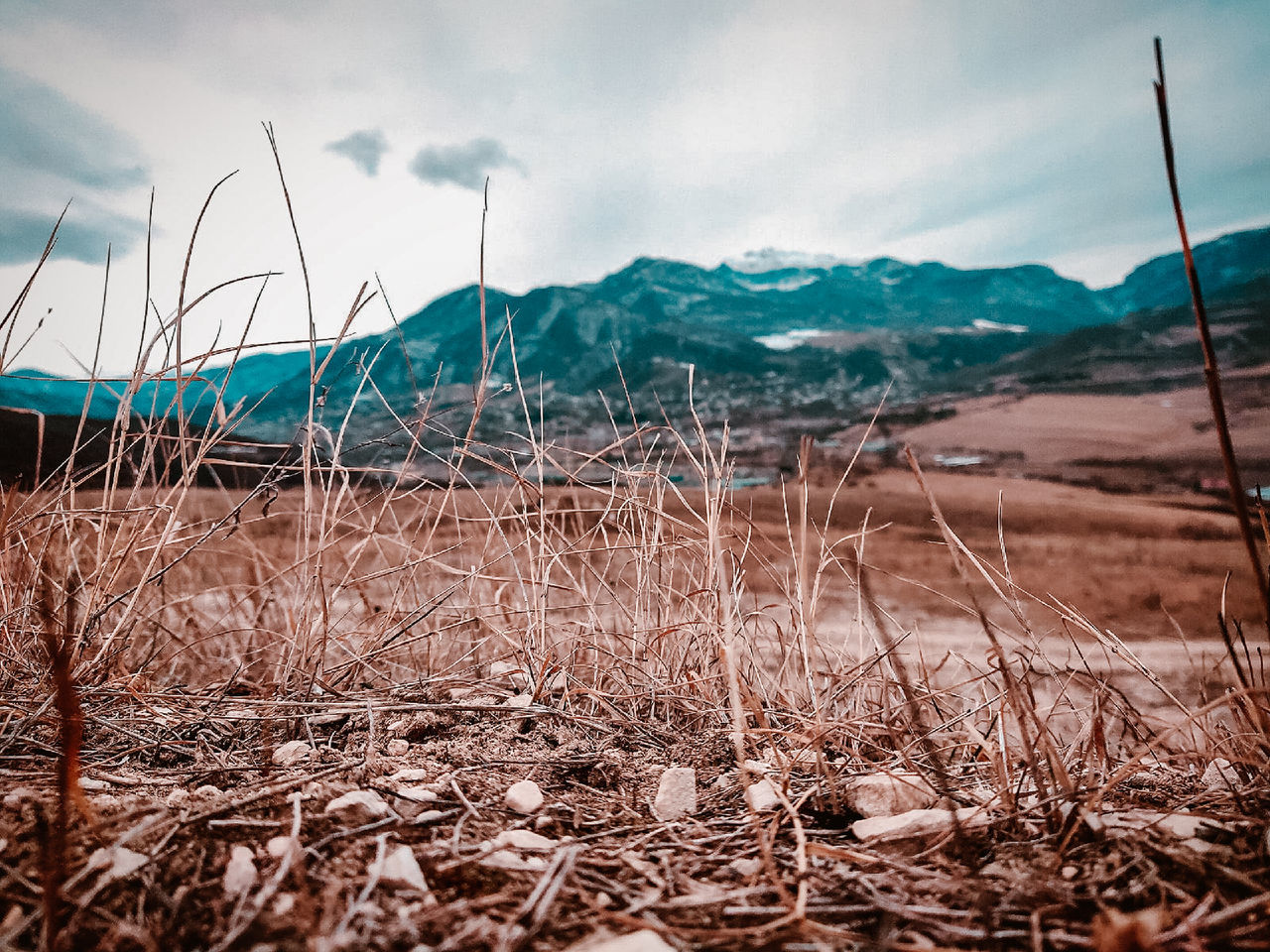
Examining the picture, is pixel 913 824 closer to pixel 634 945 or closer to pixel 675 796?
pixel 675 796

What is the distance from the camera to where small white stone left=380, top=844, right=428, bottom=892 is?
21.1 inches

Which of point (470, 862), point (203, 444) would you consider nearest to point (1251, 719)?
point (470, 862)

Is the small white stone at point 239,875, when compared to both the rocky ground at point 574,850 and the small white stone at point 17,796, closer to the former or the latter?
the rocky ground at point 574,850

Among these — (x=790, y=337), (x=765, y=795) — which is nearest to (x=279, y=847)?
(x=765, y=795)

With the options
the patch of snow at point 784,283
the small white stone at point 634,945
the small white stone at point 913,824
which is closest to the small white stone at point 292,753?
the small white stone at point 634,945

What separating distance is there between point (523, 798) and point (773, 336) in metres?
92.1

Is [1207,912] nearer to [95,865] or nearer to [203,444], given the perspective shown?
[95,865]

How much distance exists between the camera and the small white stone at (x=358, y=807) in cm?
63

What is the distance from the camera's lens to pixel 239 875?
52 cm

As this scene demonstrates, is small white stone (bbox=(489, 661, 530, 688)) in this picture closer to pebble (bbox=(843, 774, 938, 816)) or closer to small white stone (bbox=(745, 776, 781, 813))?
small white stone (bbox=(745, 776, 781, 813))

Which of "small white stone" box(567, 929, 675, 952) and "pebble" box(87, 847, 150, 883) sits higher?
"pebble" box(87, 847, 150, 883)

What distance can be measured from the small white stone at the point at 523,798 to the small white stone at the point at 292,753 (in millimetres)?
269

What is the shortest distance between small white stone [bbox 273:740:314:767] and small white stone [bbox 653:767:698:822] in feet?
1.44

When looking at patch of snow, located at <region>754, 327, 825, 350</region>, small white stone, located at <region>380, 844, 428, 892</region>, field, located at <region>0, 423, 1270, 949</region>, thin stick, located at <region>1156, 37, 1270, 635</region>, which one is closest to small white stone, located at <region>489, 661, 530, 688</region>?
field, located at <region>0, 423, 1270, 949</region>
